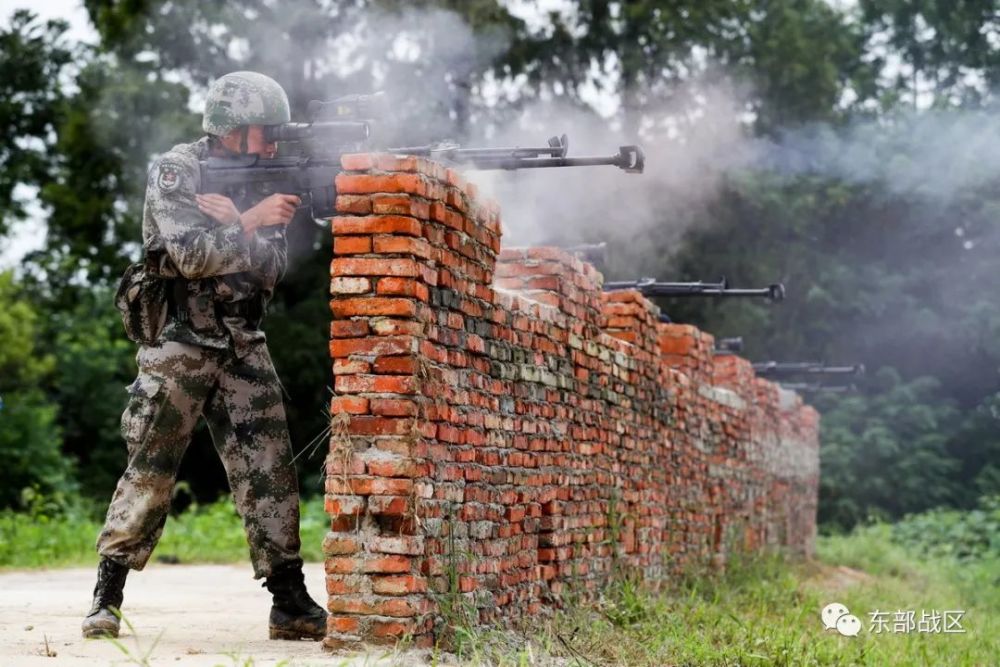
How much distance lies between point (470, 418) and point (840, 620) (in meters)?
3.48

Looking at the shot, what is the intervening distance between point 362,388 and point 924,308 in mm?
21886

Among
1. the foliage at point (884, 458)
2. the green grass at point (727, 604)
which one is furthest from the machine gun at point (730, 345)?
the foliage at point (884, 458)

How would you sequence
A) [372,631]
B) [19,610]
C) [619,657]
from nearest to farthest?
[372,631] → [619,657] → [19,610]

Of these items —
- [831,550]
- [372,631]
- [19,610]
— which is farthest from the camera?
[831,550]

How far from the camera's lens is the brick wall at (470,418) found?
16.0 feet

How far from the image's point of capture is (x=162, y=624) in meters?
5.95

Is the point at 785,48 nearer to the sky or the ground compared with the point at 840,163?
nearer to the sky

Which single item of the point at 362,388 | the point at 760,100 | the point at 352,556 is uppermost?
the point at 760,100

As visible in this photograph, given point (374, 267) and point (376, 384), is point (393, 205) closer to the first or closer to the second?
point (374, 267)

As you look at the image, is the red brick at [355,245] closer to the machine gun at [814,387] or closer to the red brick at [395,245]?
the red brick at [395,245]

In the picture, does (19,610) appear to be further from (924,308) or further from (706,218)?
(924,308)

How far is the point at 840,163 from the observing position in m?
Result: 23.9

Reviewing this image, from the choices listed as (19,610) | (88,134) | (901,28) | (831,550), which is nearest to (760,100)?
(901,28)

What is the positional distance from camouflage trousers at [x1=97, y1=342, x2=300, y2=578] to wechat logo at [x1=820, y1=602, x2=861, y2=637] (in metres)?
3.50
